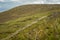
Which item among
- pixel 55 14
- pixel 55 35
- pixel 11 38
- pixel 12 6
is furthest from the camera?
pixel 12 6

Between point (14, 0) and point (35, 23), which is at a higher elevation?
point (14, 0)

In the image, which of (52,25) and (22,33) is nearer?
(22,33)

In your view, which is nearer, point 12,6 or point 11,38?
point 11,38

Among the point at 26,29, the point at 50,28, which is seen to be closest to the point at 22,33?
the point at 26,29

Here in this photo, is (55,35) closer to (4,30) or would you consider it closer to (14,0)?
(4,30)

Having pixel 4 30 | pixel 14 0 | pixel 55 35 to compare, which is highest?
pixel 14 0

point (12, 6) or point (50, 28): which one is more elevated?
point (12, 6)

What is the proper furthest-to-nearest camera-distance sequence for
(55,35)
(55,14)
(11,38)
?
(55,14) < (55,35) < (11,38)

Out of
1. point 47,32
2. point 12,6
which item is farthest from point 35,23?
point 12,6

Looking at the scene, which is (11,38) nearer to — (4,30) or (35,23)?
(4,30)

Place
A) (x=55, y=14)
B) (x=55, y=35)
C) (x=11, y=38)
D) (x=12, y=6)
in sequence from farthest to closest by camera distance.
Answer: (x=12, y=6), (x=55, y=14), (x=55, y=35), (x=11, y=38)
